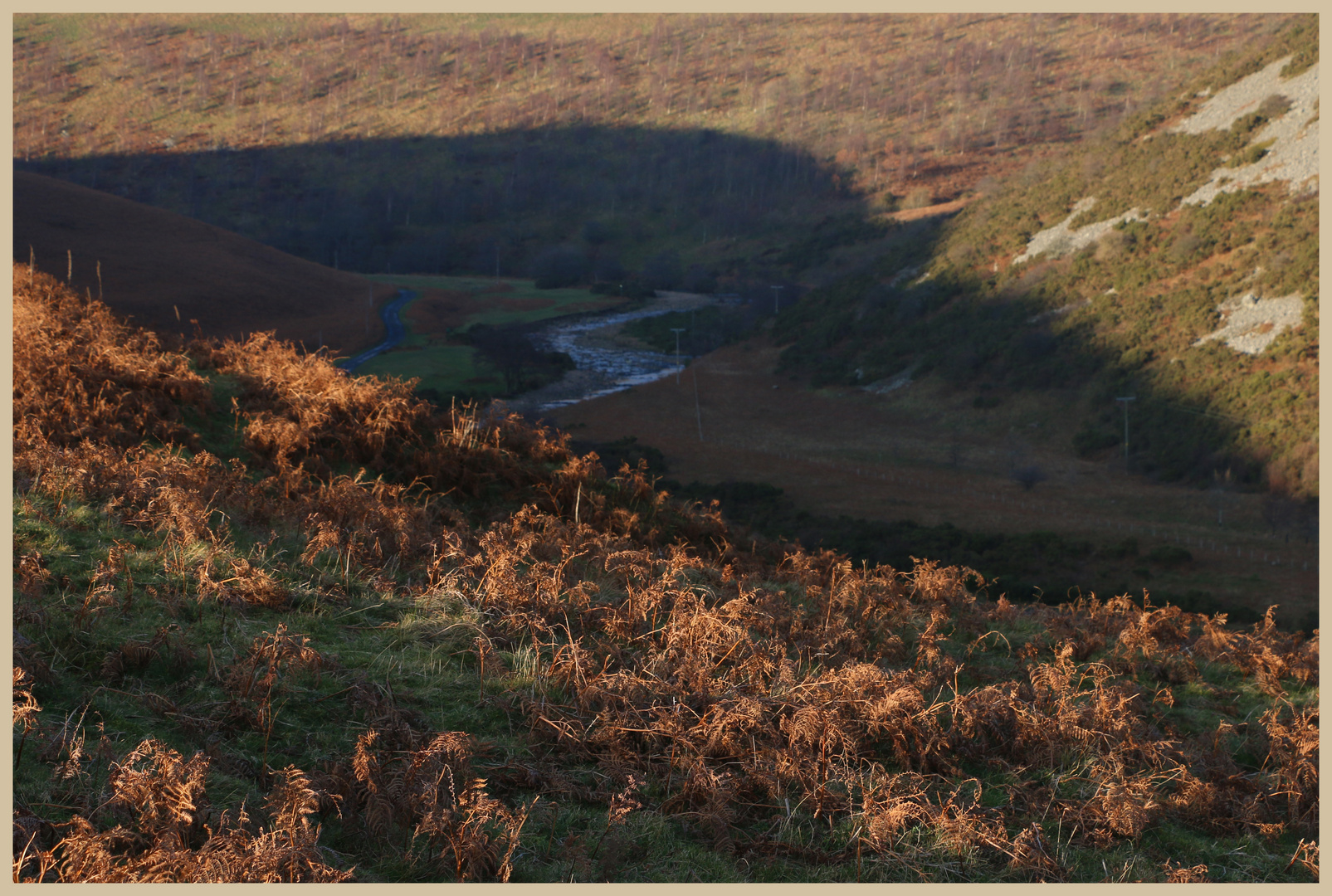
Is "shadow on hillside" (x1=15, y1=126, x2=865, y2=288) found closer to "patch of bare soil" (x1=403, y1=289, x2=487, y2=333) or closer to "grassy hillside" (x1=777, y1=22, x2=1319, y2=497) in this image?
"patch of bare soil" (x1=403, y1=289, x2=487, y2=333)

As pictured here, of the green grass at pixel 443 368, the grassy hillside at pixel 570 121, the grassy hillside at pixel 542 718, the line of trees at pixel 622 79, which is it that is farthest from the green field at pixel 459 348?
the line of trees at pixel 622 79

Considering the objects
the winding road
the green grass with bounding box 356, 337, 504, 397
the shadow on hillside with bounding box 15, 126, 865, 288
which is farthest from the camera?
the shadow on hillside with bounding box 15, 126, 865, 288

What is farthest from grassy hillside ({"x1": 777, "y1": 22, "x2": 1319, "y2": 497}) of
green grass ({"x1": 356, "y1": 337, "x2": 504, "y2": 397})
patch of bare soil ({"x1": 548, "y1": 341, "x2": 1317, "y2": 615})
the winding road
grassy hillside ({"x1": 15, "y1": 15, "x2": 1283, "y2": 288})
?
grassy hillside ({"x1": 15, "y1": 15, "x2": 1283, "y2": 288})

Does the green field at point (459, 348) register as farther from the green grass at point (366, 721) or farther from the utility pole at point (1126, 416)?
the green grass at point (366, 721)

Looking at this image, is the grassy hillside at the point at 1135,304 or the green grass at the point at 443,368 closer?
the grassy hillside at the point at 1135,304

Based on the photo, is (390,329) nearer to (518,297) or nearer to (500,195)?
(518,297)

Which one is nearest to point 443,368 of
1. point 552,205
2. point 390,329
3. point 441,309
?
point 390,329
